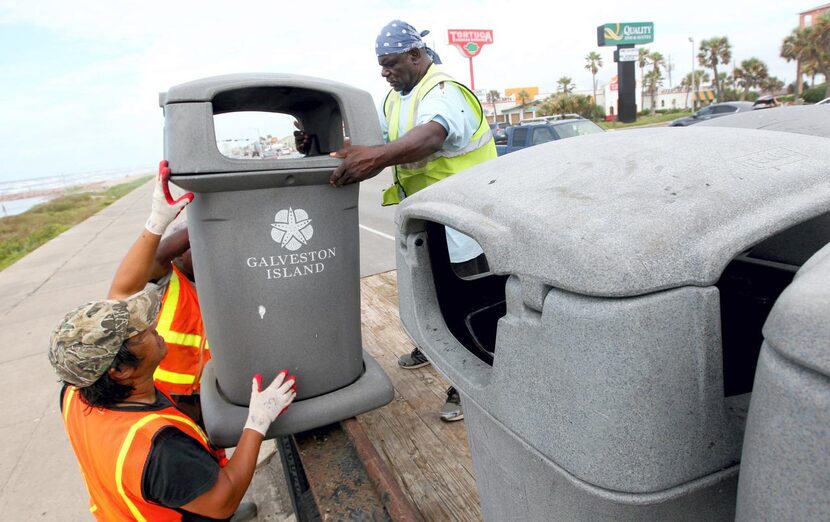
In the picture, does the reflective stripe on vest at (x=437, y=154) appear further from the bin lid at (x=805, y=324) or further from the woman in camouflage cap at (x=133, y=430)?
the bin lid at (x=805, y=324)

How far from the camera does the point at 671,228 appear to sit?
2.44 feet

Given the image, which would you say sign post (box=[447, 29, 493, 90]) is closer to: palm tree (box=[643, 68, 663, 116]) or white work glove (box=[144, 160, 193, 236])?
white work glove (box=[144, 160, 193, 236])

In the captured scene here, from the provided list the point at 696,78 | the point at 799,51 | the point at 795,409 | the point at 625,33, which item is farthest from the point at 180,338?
the point at 696,78

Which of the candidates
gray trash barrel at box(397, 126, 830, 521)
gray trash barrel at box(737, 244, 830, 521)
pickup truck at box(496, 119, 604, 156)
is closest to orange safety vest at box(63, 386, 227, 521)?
gray trash barrel at box(397, 126, 830, 521)

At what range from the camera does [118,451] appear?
159 cm

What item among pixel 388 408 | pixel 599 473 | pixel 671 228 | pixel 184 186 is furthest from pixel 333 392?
pixel 671 228

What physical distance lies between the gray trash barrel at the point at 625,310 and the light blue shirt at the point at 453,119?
1029 millimetres

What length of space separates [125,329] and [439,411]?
1.22 m

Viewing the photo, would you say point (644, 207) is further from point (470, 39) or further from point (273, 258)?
point (470, 39)

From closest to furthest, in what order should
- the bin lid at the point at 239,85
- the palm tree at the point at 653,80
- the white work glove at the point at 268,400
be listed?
the bin lid at the point at 239,85, the white work glove at the point at 268,400, the palm tree at the point at 653,80

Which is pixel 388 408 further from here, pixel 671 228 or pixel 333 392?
pixel 671 228

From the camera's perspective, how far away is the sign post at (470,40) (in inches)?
961

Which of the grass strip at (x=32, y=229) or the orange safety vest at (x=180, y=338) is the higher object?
the orange safety vest at (x=180, y=338)

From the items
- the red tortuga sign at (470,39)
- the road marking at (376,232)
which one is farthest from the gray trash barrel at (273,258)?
the red tortuga sign at (470,39)
